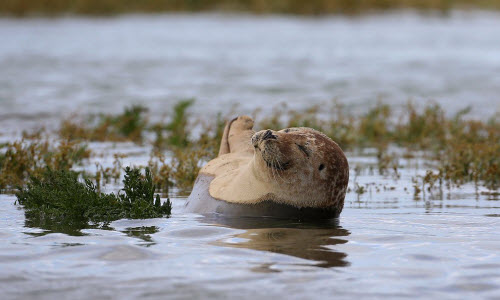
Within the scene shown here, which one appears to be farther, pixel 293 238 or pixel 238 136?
pixel 238 136

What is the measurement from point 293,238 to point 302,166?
68 centimetres

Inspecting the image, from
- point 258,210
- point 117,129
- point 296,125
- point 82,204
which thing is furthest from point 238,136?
point 117,129

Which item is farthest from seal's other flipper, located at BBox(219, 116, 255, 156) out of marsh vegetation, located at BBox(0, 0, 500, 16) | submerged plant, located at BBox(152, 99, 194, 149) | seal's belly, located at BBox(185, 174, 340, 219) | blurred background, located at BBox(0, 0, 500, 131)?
marsh vegetation, located at BBox(0, 0, 500, 16)

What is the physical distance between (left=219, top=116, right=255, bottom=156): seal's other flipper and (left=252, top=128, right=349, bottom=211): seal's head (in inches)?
44.3

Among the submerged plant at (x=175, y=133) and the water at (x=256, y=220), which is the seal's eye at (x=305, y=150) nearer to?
the water at (x=256, y=220)

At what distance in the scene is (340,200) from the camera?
23.6 ft

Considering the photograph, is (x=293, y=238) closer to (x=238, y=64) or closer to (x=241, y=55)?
(x=238, y=64)

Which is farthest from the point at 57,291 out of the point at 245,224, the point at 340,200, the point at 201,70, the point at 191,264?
the point at 201,70

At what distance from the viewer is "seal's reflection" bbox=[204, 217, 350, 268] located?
5910mm

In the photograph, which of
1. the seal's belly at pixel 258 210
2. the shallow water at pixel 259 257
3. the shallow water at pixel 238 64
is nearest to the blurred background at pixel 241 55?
the shallow water at pixel 238 64

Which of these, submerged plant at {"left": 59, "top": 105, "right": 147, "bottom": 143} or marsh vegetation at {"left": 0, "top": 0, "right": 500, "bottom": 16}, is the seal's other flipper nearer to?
submerged plant at {"left": 59, "top": 105, "right": 147, "bottom": 143}

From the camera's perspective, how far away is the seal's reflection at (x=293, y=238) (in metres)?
5.91

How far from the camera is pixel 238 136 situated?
26.9ft

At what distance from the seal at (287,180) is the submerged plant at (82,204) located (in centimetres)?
61
